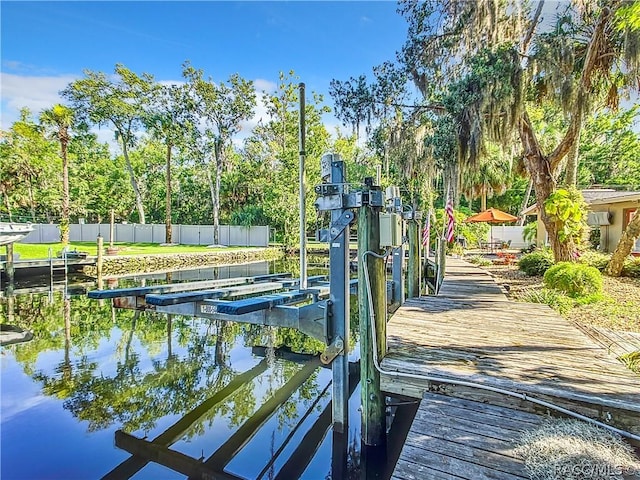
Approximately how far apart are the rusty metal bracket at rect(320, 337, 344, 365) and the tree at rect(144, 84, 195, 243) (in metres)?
A: 20.8

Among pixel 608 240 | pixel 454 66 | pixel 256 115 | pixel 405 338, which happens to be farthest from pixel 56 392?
pixel 256 115

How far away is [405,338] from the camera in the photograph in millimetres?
3631

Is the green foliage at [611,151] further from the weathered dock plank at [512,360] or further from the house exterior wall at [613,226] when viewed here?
the weathered dock plank at [512,360]

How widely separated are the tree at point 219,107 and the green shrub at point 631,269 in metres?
18.8

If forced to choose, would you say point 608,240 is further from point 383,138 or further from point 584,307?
point 584,307

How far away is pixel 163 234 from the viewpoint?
24.3 metres

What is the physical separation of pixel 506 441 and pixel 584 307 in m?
5.13

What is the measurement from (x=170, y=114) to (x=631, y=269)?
21721mm

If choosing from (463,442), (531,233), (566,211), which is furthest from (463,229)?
(463,442)

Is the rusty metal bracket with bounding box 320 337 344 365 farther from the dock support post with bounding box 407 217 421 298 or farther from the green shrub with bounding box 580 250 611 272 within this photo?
the green shrub with bounding box 580 250 611 272

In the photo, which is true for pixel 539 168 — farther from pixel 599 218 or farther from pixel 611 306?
pixel 599 218

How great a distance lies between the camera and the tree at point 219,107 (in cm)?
2100

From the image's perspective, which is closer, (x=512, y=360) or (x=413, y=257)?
(x=512, y=360)

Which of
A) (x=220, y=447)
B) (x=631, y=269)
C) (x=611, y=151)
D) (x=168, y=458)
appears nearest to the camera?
(x=168, y=458)
